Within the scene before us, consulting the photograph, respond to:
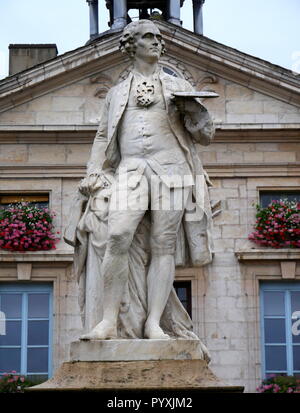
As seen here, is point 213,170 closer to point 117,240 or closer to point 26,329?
point 26,329

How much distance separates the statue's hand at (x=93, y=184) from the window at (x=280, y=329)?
41.5ft

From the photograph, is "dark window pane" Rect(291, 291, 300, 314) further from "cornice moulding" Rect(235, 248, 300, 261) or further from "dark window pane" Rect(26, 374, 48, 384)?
"dark window pane" Rect(26, 374, 48, 384)

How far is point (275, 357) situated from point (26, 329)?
4098 mm

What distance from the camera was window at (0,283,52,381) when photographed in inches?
847

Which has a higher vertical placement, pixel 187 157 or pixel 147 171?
pixel 187 157

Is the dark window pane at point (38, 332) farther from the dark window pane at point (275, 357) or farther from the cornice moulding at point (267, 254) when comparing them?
the dark window pane at point (275, 357)

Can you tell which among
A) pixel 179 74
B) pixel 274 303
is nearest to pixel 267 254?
pixel 274 303

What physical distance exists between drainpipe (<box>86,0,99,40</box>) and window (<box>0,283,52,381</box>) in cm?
771

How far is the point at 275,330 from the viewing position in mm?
21672

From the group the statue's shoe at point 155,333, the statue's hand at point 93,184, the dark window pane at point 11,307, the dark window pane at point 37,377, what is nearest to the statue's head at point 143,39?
the statue's hand at point 93,184

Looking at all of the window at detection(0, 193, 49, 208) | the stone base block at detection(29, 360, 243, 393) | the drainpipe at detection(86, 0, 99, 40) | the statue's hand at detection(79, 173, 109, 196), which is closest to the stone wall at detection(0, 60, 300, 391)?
the window at detection(0, 193, 49, 208)
